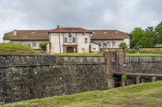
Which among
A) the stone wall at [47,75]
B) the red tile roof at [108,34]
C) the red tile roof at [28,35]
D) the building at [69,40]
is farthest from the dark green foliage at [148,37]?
the stone wall at [47,75]

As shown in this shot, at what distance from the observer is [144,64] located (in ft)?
80.4

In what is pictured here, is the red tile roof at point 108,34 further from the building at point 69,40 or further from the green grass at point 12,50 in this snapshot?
the green grass at point 12,50

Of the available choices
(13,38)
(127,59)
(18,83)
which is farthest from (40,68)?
(13,38)

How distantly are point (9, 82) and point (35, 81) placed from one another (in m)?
2.25

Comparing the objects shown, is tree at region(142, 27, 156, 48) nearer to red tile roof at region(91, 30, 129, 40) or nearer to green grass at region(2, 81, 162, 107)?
red tile roof at region(91, 30, 129, 40)

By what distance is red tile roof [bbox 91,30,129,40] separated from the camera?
50.3 meters

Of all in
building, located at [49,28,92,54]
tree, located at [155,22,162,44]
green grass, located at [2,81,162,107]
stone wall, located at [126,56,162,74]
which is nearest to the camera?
green grass, located at [2,81,162,107]

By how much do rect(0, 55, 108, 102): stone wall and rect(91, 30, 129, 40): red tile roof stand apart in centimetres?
2955

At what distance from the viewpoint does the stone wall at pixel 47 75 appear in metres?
14.8

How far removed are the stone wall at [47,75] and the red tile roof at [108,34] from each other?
2955 centimetres

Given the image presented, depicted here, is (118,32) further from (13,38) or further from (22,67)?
(22,67)

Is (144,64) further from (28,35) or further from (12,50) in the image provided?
(28,35)

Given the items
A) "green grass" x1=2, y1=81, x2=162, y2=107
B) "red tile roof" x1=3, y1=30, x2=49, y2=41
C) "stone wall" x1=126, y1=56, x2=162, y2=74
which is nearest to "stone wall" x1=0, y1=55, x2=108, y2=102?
"stone wall" x1=126, y1=56, x2=162, y2=74

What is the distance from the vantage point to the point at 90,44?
43.4 metres
